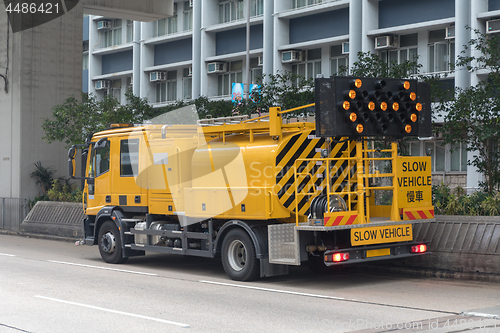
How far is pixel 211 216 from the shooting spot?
12.4 m

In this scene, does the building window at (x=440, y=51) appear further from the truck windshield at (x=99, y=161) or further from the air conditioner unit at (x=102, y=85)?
the air conditioner unit at (x=102, y=85)

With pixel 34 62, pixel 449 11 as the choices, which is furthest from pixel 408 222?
pixel 449 11

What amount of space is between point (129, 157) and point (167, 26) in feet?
105

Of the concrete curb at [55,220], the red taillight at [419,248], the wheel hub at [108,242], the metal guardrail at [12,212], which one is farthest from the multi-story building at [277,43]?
the metal guardrail at [12,212]

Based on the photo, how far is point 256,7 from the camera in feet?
128

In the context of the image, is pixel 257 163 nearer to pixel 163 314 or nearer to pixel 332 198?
pixel 332 198

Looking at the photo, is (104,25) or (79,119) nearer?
(79,119)

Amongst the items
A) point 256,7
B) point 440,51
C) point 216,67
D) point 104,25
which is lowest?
point 440,51

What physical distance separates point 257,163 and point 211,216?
1.49m

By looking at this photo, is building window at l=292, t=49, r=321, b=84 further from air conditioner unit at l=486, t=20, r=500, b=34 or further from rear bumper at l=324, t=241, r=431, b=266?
rear bumper at l=324, t=241, r=431, b=266

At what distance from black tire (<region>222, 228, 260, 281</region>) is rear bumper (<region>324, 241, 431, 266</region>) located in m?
1.47

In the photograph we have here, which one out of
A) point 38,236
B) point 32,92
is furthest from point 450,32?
point 38,236

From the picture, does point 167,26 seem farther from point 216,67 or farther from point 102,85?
point 102,85

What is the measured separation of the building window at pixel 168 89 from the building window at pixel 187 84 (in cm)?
98
